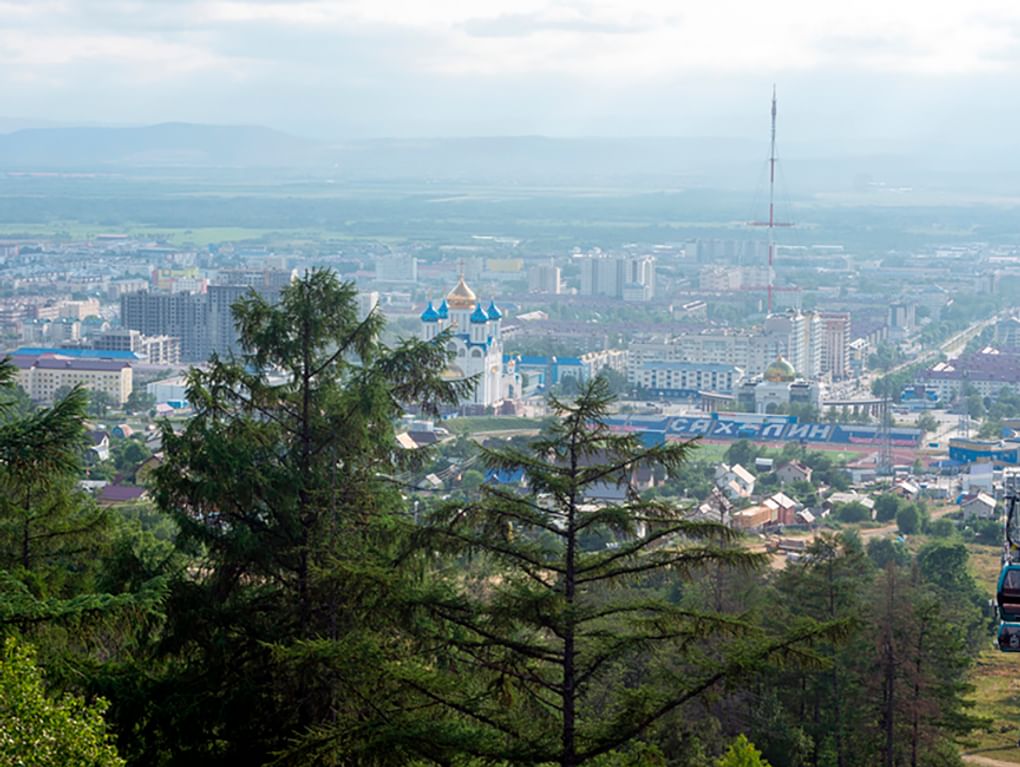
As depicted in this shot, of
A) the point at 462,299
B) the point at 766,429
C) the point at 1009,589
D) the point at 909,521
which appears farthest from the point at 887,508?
the point at 1009,589

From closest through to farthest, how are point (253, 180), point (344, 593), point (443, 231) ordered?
1. point (344, 593)
2. point (443, 231)
3. point (253, 180)

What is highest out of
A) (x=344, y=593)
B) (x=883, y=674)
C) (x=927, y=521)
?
(x=344, y=593)

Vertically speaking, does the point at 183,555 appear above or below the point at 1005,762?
above

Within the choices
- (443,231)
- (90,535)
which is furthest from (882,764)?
(443,231)

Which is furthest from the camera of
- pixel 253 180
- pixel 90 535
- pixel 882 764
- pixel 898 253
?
pixel 253 180

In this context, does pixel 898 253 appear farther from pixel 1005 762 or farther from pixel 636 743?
pixel 636 743

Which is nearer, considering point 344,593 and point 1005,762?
point 344,593

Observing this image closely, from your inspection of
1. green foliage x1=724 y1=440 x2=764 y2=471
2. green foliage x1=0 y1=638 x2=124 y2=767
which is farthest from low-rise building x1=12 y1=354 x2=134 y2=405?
green foliage x1=0 y1=638 x2=124 y2=767
